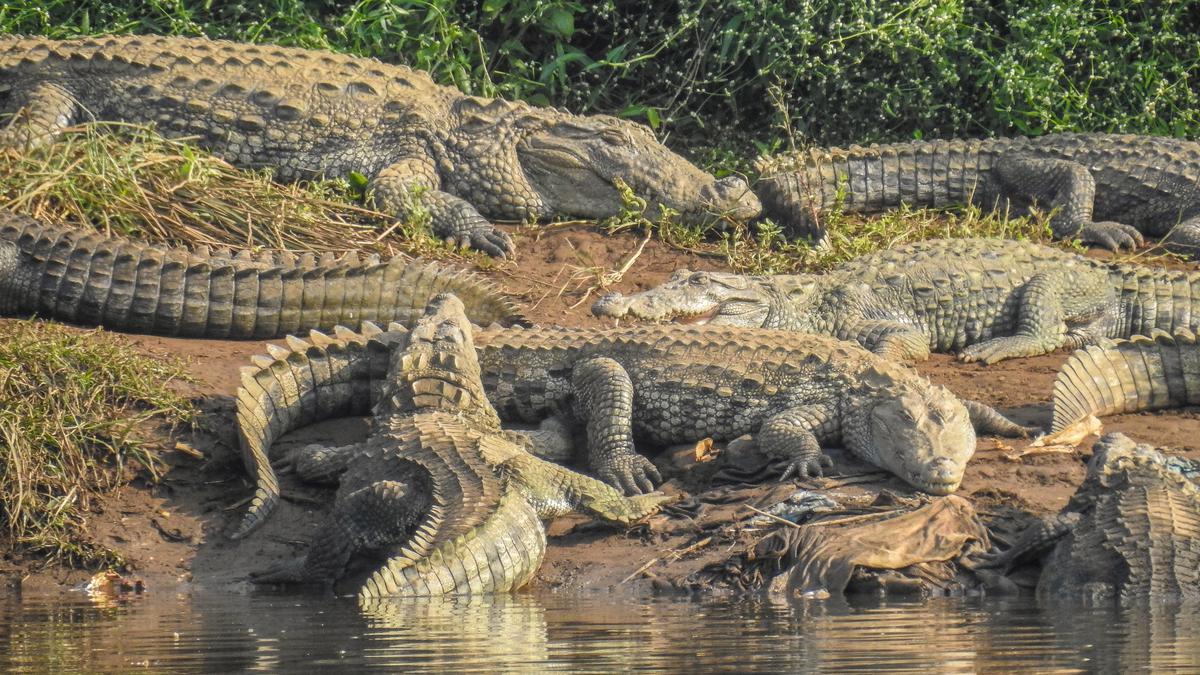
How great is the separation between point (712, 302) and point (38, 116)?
379 centimetres

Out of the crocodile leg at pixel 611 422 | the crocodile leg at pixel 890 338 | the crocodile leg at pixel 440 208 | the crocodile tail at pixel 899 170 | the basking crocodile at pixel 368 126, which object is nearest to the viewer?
the crocodile leg at pixel 611 422

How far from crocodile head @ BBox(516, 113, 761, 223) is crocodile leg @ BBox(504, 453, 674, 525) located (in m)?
3.75

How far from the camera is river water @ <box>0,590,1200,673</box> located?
198 inches

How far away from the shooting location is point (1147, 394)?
8023 mm

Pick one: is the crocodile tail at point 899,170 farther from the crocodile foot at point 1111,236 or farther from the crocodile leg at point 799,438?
the crocodile leg at point 799,438

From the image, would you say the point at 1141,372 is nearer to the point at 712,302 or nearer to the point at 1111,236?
the point at 712,302

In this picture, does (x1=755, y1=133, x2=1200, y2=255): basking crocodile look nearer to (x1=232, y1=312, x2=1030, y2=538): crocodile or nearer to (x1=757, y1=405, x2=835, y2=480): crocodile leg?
(x1=232, y1=312, x2=1030, y2=538): crocodile

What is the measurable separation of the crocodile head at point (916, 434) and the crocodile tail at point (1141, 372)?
2.17 feet

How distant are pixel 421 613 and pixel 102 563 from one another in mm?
1675

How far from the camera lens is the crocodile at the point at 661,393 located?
23.9 feet

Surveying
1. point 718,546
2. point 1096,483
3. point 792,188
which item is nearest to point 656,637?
point 718,546

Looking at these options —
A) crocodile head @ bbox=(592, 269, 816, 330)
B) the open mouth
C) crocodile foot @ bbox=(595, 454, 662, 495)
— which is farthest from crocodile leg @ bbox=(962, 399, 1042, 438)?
crocodile head @ bbox=(592, 269, 816, 330)

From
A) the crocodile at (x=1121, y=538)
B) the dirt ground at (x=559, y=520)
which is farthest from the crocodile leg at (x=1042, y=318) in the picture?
the crocodile at (x=1121, y=538)

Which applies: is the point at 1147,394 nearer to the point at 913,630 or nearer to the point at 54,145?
the point at 913,630
